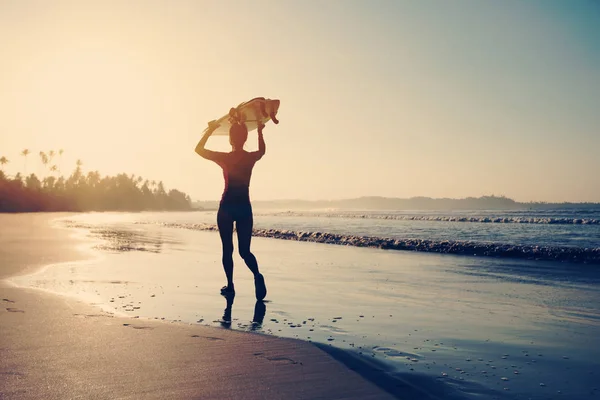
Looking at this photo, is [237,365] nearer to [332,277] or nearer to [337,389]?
[337,389]

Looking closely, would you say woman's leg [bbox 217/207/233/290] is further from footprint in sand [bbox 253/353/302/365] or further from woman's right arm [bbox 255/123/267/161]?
footprint in sand [bbox 253/353/302/365]

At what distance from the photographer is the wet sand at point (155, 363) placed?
8.52 ft

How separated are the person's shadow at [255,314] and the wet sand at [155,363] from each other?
0.45m

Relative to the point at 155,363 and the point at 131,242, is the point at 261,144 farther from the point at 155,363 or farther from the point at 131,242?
the point at 131,242

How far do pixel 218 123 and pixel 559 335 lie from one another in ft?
15.9

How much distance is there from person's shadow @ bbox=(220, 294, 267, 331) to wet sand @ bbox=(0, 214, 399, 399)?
0.45m

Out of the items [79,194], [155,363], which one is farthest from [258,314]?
[79,194]

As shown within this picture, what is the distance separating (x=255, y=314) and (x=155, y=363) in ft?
7.00

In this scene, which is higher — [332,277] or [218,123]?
[218,123]

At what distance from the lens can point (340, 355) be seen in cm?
347

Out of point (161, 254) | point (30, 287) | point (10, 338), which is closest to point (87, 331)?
point (10, 338)

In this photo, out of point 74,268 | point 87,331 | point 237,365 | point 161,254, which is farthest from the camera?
point 161,254

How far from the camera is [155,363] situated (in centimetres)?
307

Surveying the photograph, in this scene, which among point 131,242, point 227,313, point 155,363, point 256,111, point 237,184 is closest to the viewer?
point 155,363
